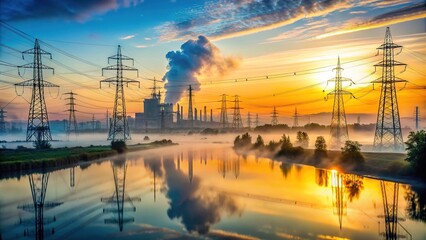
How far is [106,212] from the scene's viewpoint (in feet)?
77.0

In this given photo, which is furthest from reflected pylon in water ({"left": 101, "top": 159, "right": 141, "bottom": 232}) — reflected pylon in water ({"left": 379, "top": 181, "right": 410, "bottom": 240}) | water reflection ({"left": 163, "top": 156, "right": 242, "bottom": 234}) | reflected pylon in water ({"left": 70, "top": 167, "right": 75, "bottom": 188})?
reflected pylon in water ({"left": 379, "top": 181, "right": 410, "bottom": 240})

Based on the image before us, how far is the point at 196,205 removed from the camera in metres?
25.8

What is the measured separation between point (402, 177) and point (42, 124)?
4640 cm

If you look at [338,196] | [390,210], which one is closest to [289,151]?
[338,196]

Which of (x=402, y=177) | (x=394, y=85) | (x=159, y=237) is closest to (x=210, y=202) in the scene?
(x=159, y=237)

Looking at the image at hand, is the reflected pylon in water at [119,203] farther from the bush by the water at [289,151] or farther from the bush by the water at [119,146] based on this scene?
the bush by the water at [119,146]

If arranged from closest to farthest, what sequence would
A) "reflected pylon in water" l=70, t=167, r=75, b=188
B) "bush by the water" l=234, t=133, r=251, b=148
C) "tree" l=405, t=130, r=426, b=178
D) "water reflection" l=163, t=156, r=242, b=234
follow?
1. "water reflection" l=163, t=156, r=242, b=234
2. "tree" l=405, t=130, r=426, b=178
3. "reflected pylon in water" l=70, t=167, r=75, b=188
4. "bush by the water" l=234, t=133, r=251, b=148

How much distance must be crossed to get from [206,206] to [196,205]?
0.77 metres

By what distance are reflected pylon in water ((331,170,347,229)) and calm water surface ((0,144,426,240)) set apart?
0.06 metres

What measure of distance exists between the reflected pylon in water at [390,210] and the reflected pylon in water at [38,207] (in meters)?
16.2

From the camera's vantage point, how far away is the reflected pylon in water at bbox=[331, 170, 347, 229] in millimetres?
23578

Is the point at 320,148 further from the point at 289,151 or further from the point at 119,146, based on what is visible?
the point at 119,146

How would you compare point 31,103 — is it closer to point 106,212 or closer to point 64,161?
point 64,161

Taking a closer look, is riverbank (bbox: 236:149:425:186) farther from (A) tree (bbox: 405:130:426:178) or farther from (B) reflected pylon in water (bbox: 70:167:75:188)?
(B) reflected pylon in water (bbox: 70:167:75:188)
